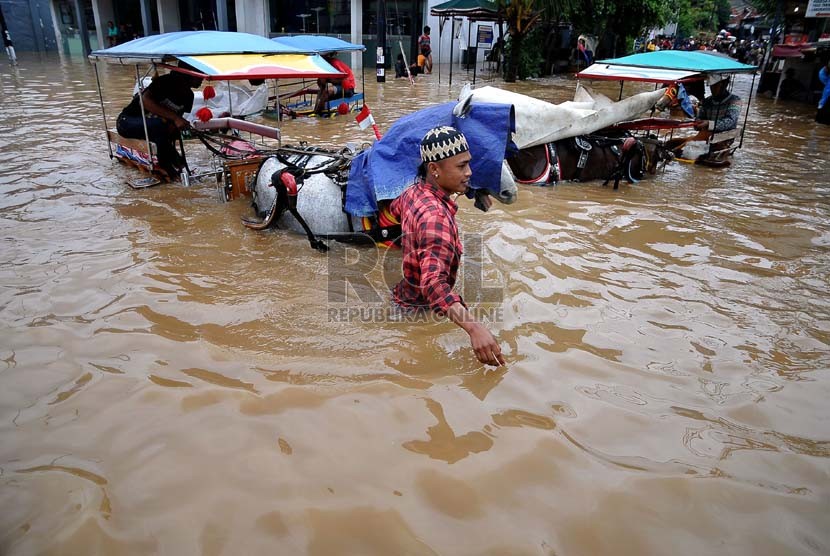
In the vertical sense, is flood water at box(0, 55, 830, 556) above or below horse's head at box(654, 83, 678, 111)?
below

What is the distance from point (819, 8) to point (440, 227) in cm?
1730

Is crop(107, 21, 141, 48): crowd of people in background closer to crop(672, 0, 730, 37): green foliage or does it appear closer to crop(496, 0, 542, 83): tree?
crop(496, 0, 542, 83): tree

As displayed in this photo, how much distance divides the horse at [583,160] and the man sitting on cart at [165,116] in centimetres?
421

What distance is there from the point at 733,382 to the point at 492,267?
2080 mm

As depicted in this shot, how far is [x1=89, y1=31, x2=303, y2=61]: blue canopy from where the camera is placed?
5.87 meters

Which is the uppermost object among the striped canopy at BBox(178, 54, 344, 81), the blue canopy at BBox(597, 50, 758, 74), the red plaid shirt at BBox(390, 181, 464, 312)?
the blue canopy at BBox(597, 50, 758, 74)

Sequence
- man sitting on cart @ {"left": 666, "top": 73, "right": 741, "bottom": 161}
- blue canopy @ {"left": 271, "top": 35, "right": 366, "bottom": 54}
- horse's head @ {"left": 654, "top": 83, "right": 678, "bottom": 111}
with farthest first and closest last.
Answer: blue canopy @ {"left": 271, "top": 35, "right": 366, "bottom": 54} < man sitting on cart @ {"left": 666, "top": 73, "right": 741, "bottom": 161} < horse's head @ {"left": 654, "top": 83, "right": 678, "bottom": 111}

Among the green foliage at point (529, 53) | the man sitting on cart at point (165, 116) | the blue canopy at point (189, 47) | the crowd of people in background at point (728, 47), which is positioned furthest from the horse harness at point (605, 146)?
the crowd of people in background at point (728, 47)

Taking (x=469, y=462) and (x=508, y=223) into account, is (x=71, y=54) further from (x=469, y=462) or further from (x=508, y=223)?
(x=469, y=462)

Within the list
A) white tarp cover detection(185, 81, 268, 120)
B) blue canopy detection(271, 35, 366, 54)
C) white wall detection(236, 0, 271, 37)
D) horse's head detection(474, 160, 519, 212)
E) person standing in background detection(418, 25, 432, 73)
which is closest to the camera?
horse's head detection(474, 160, 519, 212)

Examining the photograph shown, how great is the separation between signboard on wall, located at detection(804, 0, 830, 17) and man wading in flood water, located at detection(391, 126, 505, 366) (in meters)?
16.7

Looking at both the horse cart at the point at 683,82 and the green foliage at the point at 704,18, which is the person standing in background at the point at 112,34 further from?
the green foliage at the point at 704,18

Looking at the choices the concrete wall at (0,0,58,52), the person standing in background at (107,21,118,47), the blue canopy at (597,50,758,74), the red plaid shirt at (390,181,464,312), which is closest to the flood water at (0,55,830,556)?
the red plaid shirt at (390,181,464,312)

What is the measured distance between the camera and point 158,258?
4660 millimetres
